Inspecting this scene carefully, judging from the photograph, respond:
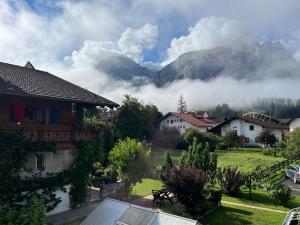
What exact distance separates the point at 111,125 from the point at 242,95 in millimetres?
A: 154925

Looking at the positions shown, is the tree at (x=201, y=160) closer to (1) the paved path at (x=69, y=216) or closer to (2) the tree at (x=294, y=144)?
(1) the paved path at (x=69, y=216)

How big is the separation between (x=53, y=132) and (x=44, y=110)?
3.00m

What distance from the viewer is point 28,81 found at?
21.5 meters

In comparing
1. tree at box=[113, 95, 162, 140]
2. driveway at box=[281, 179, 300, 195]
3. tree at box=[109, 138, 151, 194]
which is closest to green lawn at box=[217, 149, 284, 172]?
driveway at box=[281, 179, 300, 195]

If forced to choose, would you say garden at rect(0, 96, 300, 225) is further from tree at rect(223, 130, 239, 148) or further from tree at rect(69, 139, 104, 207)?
tree at rect(223, 130, 239, 148)

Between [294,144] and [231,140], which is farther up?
[231,140]

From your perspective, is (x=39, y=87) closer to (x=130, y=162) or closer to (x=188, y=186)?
(x=130, y=162)

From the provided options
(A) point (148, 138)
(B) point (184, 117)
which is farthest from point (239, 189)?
(B) point (184, 117)

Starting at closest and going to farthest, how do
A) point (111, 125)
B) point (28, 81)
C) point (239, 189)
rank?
point (28, 81) → point (239, 189) → point (111, 125)

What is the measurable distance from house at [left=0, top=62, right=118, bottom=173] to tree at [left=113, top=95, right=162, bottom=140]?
88.5 ft

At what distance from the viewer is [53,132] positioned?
19.6m

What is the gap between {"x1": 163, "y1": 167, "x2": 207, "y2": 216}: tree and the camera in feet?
67.0

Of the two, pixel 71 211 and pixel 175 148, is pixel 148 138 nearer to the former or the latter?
pixel 175 148

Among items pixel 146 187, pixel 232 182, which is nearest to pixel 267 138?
pixel 232 182
